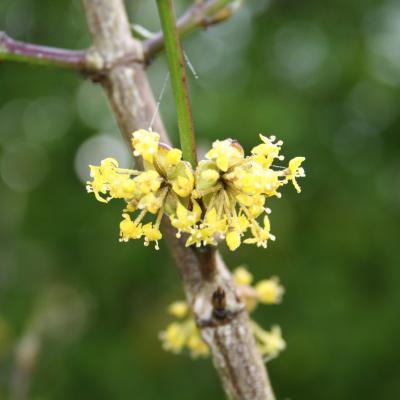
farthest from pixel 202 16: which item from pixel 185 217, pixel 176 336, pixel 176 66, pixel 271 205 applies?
pixel 271 205

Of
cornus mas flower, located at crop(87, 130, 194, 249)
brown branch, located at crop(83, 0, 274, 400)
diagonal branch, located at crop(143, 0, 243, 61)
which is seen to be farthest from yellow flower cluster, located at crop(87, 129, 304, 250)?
diagonal branch, located at crop(143, 0, 243, 61)

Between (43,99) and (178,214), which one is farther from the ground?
(43,99)

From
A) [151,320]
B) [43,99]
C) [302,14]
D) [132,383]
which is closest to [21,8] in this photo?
[43,99]

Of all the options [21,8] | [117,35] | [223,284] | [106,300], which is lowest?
[223,284]

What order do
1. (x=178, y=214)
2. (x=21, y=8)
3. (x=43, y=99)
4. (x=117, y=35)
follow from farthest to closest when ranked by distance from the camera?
(x=21, y=8)
(x=43, y=99)
(x=117, y=35)
(x=178, y=214)

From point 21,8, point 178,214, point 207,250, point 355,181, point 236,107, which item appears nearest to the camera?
point 178,214

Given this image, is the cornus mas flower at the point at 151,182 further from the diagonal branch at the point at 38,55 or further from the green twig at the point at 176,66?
the diagonal branch at the point at 38,55

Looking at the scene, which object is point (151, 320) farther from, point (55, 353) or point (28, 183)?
point (28, 183)

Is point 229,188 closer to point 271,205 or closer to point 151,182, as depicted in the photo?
point 151,182
